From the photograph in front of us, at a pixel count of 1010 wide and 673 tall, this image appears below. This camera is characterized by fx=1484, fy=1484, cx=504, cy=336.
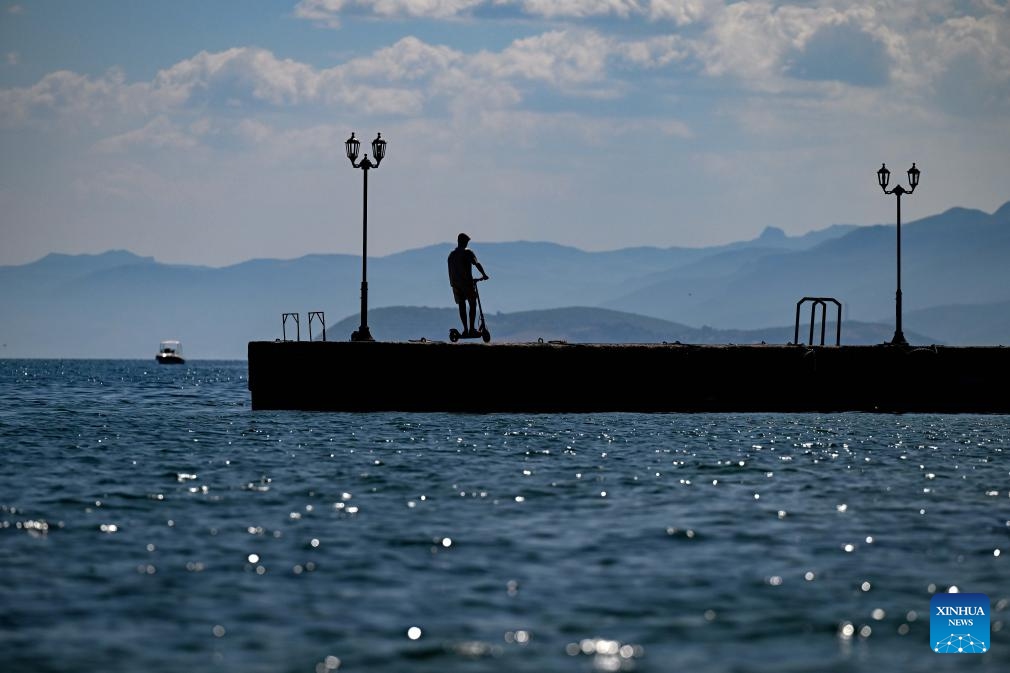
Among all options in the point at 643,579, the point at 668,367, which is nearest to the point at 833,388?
the point at 668,367

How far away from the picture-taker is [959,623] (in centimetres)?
1059

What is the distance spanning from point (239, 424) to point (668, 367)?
9617mm

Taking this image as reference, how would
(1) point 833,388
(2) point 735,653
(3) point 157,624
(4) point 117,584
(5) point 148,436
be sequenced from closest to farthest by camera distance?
1. (2) point 735,653
2. (3) point 157,624
3. (4) point 117,584
4. (5) point 148,436
5. (1) point 833,388

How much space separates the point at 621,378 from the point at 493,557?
20094 millimetres

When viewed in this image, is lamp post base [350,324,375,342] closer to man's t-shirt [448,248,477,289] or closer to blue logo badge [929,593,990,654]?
man's t-shirt [448,248,477,289]

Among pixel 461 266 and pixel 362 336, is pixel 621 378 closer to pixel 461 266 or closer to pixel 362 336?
pixel 461 266

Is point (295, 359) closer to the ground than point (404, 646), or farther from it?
farther from it

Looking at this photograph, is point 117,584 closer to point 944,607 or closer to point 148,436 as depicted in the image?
point 944,607

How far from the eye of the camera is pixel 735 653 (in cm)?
987

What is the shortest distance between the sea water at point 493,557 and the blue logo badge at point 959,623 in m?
0.10

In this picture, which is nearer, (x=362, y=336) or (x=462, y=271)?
(x=462, y=271)

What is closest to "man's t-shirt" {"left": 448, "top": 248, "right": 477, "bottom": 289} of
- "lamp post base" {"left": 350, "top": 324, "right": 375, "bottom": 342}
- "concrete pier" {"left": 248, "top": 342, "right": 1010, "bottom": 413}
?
"concrete pier" {"left": 248, "top": 342, "right": 1010, "bottom": 413}

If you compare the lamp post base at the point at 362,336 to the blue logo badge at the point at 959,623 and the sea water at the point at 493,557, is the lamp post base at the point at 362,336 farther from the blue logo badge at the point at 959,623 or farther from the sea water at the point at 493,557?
the blue logo badge at the point at 959,623

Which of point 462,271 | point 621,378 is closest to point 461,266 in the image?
point 462,271
